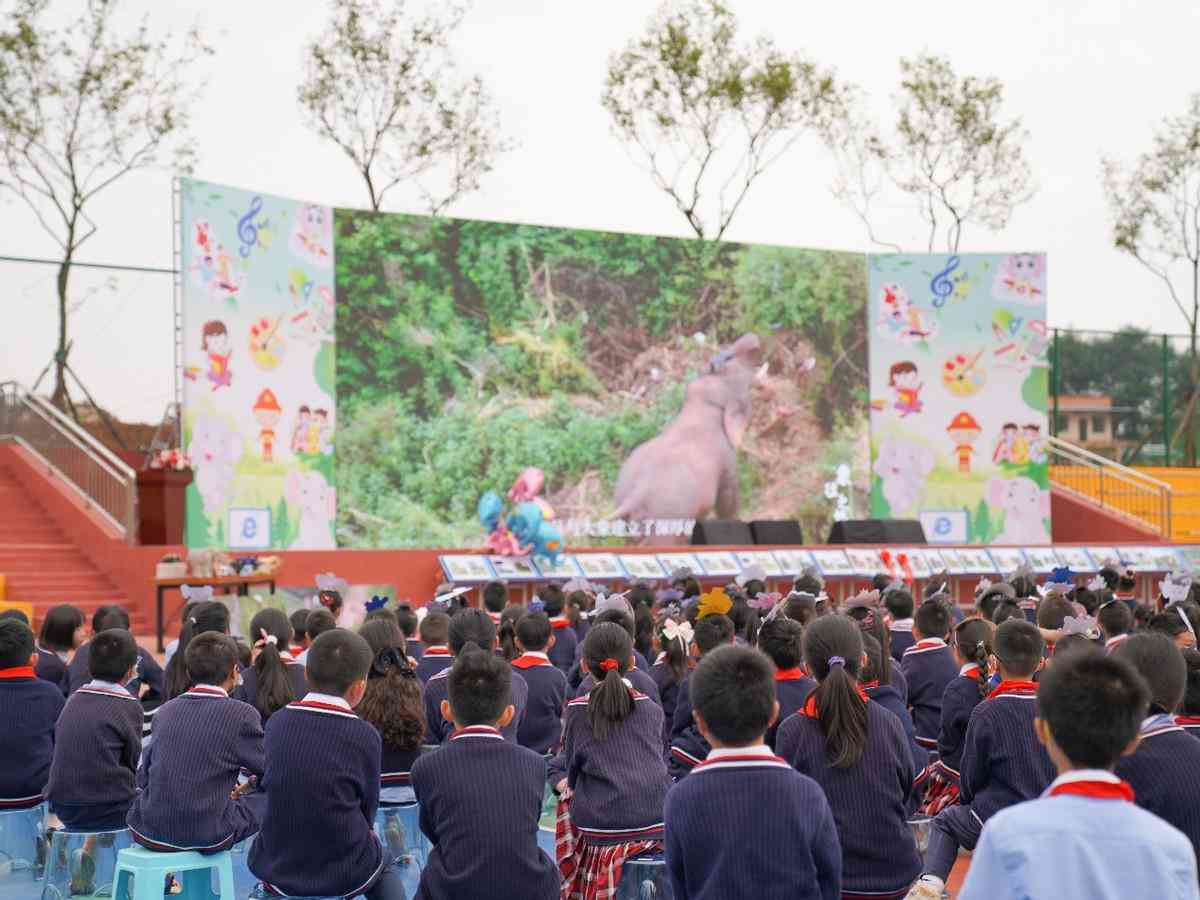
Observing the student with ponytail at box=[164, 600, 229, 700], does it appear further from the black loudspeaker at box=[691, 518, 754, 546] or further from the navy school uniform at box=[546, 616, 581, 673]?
the black loudspeaker at box=[691, 518, 754, 546]

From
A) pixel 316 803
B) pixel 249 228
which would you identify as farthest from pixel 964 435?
pixel 316 803

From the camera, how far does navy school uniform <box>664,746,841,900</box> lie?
3195 millimetres

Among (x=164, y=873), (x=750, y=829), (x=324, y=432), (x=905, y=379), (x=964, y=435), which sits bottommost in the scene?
(x=164, y=873)

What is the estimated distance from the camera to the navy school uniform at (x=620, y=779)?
4.91 metres

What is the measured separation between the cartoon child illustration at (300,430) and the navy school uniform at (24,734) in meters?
11.7

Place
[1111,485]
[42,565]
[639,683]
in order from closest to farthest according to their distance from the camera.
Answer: [639,683]
[42,565]
[1111,485]

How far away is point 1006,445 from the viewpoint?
22.1m

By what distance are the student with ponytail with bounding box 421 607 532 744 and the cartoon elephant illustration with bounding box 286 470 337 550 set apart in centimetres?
1070

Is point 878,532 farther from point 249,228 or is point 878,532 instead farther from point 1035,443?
point 249,228

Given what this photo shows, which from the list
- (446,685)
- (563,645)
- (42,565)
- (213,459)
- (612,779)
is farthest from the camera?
(213,459)

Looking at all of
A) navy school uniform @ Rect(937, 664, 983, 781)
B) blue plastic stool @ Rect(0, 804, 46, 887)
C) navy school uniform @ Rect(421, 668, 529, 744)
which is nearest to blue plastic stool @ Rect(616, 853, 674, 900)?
navy school uniform @ Rect(421, 668, 529, 744)

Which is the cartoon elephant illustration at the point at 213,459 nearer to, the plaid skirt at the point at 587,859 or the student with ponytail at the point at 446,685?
the student with ponytail at the point at 446,685

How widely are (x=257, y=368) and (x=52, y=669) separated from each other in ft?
34.6

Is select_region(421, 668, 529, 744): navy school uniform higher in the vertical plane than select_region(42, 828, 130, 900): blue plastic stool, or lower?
higher
